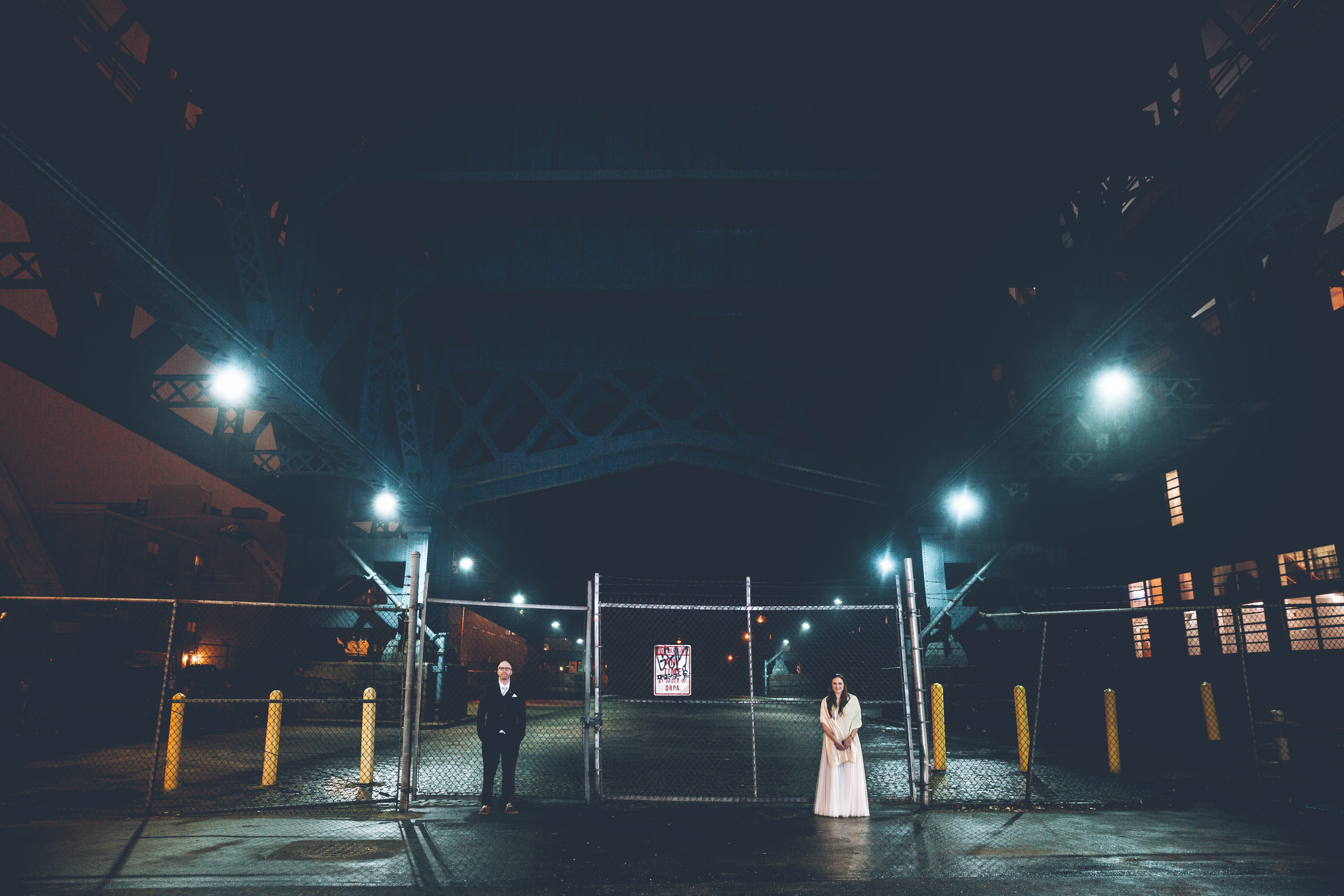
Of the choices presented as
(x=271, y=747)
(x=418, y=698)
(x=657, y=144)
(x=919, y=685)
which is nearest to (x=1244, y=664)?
(x=919, y=685)

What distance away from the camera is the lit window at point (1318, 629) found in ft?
54.3

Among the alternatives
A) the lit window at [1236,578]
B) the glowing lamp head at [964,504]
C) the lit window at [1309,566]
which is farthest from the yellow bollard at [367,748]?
the lit window at [1236,578]

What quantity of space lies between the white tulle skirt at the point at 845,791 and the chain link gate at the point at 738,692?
50cm

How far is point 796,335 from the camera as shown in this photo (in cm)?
2067

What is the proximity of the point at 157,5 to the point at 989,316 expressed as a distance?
15.5 meters

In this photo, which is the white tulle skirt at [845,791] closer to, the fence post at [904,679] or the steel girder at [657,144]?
the fence post at [904,679]

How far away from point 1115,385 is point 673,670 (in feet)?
115

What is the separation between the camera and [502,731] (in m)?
8.90

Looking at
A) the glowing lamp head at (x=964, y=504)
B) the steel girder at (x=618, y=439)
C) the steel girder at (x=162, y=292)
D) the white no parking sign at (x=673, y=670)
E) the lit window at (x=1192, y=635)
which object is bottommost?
the white no parking sign at (x=673, y=670)

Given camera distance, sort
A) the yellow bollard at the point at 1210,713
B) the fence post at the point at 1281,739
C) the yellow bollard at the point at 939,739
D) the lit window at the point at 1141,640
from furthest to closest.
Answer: the lit window at the point at 1141,640 → the yellow bollard at the point at 1210,713 → the yellow bollard at the point at 939,739 → the fence post at the point at 1281,739

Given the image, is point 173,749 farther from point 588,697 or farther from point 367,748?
point 588,697

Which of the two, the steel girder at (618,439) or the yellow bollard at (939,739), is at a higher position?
the steel girder at (618,439)

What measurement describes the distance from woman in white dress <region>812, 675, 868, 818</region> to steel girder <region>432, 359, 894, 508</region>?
12.4 m

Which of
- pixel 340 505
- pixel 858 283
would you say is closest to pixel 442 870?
pixel 858 283
